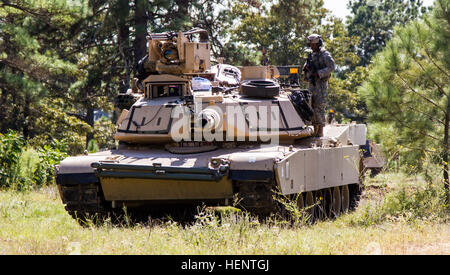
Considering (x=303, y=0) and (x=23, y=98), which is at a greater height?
(x=303, y=0)

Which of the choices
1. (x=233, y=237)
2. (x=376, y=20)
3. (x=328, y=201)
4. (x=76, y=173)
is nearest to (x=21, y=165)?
(x=76, y=173)

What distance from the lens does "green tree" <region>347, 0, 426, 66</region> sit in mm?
44438

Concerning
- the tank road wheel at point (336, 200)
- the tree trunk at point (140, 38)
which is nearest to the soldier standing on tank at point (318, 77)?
the tank road wheel at point (336, 200)

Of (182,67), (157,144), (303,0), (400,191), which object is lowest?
A: (400,191)

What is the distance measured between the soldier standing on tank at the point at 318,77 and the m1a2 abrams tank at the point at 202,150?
31 centimetres

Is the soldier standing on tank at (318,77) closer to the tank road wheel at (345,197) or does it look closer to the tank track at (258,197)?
the tank road wheel at (345,197)

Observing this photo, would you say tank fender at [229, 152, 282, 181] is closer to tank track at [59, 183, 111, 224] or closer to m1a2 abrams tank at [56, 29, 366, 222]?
m1a2 abrams tank at [56, 29, 366, 222]

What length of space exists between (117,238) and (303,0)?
16.2m

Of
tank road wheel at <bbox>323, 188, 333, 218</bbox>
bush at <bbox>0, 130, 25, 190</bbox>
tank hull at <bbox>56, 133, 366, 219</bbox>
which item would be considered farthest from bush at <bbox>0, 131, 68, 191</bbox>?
→ tank road wheel at <bbox>323, 188, 333, 218</bbox>

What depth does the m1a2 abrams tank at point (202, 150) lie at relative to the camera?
9.55 metres

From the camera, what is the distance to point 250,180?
9.36m
